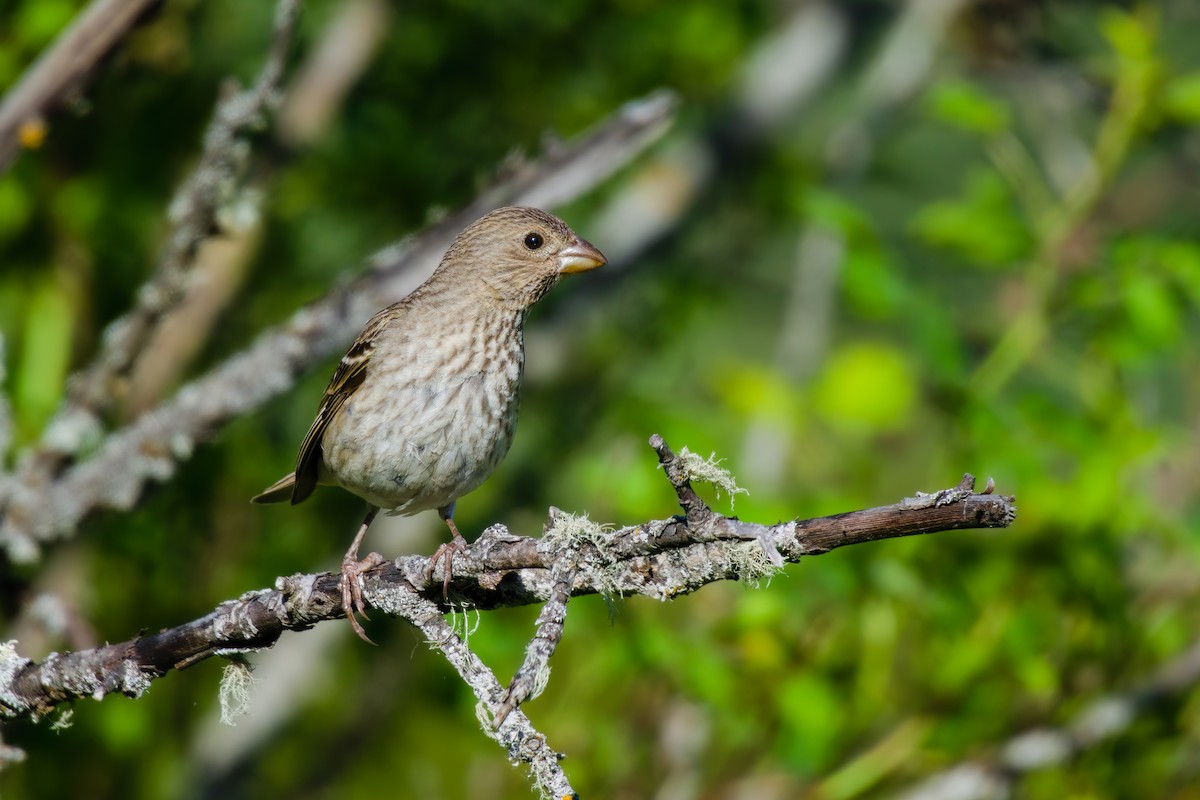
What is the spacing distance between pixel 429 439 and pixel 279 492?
2.87 feet

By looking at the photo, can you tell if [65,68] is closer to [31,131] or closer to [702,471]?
[31,131]

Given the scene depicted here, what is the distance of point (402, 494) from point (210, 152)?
1.22 metres

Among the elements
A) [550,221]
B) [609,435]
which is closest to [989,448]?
[550,221]

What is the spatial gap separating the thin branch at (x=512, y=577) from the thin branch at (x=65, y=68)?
5.84 ft

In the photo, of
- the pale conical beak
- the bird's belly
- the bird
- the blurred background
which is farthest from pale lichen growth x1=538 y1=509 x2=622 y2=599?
the pale conical beak

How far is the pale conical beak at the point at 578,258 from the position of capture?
412 cm

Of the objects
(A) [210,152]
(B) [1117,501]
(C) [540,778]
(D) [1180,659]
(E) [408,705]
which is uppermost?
(A) [210,152]

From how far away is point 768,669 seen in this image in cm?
435

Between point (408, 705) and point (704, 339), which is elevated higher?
point (704, 339)

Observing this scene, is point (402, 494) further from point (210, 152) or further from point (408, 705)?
point (408, 705)

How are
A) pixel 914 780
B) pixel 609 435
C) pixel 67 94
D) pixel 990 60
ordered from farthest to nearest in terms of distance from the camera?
pixel 990 60 < pixel 609 435 < pixel 914 780 < pixel 67 94

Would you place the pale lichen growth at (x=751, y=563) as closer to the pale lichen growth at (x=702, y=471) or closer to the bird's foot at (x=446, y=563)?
the pale lichen growth at (x=702, y=471)

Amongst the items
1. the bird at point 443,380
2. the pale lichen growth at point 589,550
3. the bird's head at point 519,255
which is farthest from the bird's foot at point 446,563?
the bird's head at point 519,255

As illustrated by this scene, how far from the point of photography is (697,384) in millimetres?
6668
